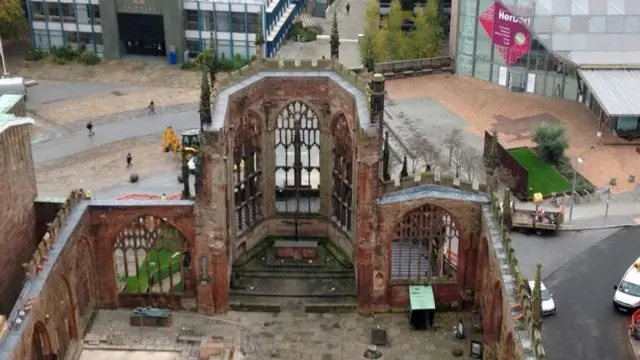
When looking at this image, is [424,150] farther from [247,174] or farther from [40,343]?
[40,343]

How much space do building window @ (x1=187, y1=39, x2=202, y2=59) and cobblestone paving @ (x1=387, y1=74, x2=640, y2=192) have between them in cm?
2990

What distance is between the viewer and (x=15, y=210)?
5906 cm

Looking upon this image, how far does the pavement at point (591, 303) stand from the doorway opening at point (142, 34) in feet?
227

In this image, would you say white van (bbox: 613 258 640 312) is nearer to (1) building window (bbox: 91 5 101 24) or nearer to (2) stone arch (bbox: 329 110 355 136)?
(2) stone arch (bbox: 329 110 355 136)

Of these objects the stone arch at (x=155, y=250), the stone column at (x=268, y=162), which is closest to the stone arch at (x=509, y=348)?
the stone arch at (x=155, y=250)

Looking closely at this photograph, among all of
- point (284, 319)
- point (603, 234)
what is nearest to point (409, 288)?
Answer: point (284, 319)

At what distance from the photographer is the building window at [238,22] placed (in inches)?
4815

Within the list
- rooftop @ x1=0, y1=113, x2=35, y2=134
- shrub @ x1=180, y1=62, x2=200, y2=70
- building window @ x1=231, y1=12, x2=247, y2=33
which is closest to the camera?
rooftop @ x1=0, y1=113, x2=35, y2=134

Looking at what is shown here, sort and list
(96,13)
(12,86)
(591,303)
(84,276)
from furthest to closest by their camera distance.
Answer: (96,13) < (12,86) < (591,303) < (84,276)

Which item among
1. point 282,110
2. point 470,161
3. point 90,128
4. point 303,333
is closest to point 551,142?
point 470,161

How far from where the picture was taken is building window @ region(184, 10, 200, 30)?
124 m

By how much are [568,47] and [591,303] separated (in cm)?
4112

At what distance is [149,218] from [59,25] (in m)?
74.2

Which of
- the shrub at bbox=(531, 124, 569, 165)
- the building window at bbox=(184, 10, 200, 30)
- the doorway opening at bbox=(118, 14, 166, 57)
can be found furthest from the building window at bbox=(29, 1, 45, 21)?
the shrub at bbox=(531, 124, 569, 165)
